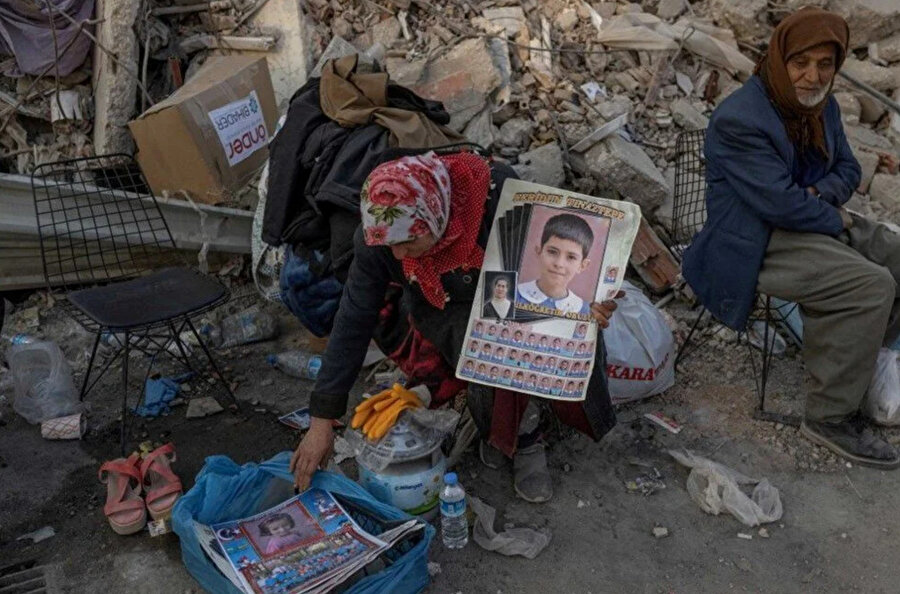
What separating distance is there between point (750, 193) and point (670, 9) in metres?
3.14

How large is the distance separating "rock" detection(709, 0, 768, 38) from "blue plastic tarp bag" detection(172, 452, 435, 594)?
465cm

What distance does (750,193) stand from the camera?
141 inches

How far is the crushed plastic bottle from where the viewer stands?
491cm

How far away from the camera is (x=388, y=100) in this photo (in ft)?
14.1

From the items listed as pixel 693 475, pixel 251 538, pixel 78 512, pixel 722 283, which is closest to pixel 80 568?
pixel 78 512

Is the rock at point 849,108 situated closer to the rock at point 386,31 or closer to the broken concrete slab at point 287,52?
the rock at point 386,31

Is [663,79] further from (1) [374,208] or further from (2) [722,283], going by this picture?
(1) [374,208]

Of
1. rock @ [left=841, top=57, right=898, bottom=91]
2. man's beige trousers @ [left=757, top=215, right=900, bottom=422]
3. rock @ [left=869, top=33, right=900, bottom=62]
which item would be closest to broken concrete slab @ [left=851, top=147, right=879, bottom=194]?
rock @ [left=841, top=57, right=898, bottom=91]

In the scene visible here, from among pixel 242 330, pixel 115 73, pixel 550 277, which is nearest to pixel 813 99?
pixel 550 277

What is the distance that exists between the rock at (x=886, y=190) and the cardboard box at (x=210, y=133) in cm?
385

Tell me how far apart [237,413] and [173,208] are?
137cm

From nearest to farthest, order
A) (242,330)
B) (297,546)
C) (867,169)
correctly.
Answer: (297,546), (242,330), (867,169)

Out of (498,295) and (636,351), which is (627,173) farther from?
(498,295)

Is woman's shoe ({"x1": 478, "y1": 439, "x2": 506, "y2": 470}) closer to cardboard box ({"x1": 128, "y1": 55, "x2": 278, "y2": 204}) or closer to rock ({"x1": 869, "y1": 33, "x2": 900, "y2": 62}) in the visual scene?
cardboard box ({"x1": 128, "y1": 55, "x2": 278, "y2": 204})
